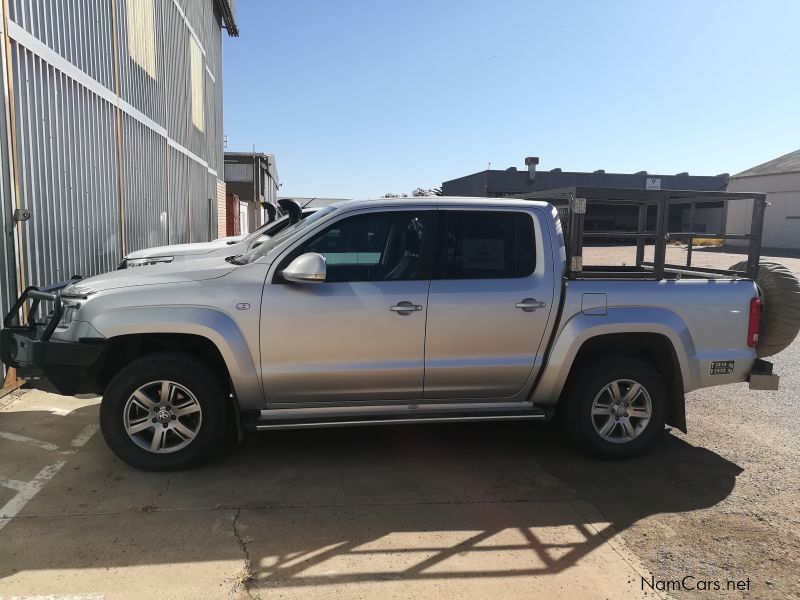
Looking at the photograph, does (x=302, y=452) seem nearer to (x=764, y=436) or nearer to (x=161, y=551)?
(x=161, y=551)

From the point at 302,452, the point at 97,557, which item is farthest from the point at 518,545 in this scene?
the point at 97,557

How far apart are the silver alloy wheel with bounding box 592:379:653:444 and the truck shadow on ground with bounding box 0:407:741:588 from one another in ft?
0.79

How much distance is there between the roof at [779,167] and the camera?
39.4 metres

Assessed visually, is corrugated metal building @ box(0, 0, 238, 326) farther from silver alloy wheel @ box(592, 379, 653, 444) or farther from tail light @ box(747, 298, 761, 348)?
tail light @ box(747, 298, 761, 348)

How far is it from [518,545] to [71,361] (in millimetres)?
3081

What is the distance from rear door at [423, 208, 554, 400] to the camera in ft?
14.0

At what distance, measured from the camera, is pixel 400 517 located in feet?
12.2

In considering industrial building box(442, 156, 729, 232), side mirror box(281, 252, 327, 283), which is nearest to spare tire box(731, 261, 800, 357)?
side mirror box(281, 252, 327, 283)

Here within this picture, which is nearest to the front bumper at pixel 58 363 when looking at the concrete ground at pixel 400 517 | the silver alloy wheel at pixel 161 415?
the silver alloy wheel at pixel 161 415

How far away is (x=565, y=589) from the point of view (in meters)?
3.03

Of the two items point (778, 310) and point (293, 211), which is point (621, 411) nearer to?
point (778, 310)

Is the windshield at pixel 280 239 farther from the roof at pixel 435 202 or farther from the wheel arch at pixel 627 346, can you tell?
the wheel arch at pixel 627 346

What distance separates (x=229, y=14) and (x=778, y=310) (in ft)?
71.1

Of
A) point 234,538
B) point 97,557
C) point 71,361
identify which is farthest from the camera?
point 71,361
